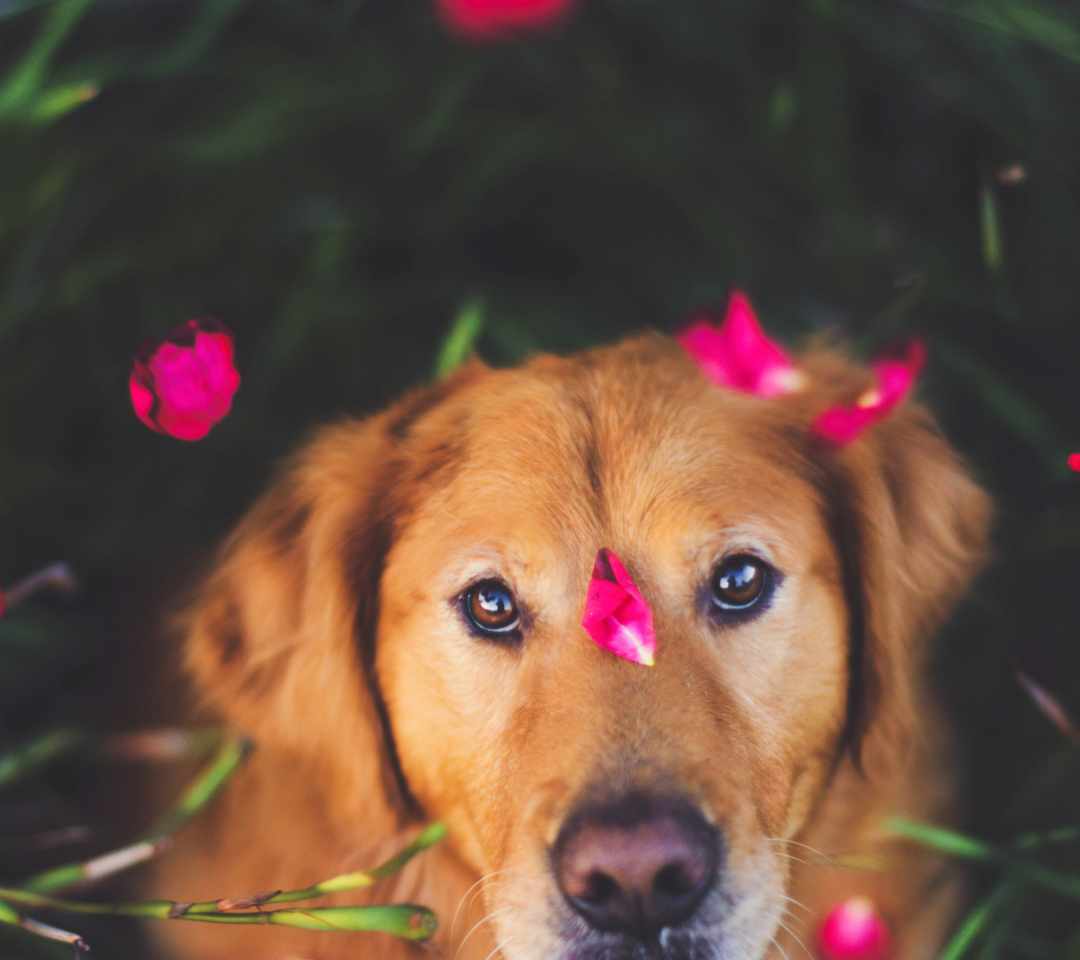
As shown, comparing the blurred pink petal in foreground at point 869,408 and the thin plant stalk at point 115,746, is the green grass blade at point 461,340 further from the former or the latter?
the thin plant stalk at point 115,746

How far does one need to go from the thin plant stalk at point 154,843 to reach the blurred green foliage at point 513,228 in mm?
697

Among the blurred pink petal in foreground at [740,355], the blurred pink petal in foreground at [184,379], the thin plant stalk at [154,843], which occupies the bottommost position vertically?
the thin plant stalk at [154,843]

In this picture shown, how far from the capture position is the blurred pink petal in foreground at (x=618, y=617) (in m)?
1.48

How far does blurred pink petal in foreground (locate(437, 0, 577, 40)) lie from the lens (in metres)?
2.39

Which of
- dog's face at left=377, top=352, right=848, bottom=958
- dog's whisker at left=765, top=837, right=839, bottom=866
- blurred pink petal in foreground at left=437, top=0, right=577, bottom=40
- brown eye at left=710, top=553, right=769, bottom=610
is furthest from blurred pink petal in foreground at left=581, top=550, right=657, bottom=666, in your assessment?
blurred pink petal in foreground at left=437, top=0, right=577, bottom=40

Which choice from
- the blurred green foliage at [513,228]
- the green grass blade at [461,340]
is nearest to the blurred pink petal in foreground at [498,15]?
the blurred green foliage at [513,228]

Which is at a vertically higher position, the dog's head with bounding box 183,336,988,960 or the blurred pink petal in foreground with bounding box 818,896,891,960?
the dog's head with bounding box 183,336,988,960

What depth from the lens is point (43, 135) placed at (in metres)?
2.51

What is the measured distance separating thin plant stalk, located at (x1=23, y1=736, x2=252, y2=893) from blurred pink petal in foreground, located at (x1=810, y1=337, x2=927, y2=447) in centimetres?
135

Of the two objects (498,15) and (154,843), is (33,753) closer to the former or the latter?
(154,843)

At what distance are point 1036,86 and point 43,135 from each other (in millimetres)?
2765

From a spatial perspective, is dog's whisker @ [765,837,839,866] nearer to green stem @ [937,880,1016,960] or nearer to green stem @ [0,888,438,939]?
green stem @ [937,880,1016,960]

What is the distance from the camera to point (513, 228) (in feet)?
9.67

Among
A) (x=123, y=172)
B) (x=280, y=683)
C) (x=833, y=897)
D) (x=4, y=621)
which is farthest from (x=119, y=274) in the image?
(x=833, y=897)
